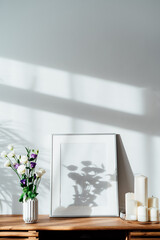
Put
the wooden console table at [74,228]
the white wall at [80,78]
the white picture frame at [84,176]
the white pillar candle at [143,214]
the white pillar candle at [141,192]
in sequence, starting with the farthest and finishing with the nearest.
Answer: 1. the white wall at [80,78]
2. the white picture frame at [84,176]
3. the white pillar candle at [141,192]
4. the white pillar candle at [143,214]
5. the wooden console table at [74,228]

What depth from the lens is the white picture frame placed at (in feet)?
6.68

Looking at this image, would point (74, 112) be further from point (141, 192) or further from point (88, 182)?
point (141, 192)

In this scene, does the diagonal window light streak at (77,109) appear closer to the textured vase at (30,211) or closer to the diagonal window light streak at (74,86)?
the diagonal window light streak at (74,86)

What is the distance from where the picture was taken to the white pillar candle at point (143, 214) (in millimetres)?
1800

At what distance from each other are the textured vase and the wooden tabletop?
0.04m

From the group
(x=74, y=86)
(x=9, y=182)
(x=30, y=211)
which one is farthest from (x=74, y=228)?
(x=74, y=86)

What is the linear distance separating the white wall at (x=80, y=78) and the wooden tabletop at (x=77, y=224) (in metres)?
0.24

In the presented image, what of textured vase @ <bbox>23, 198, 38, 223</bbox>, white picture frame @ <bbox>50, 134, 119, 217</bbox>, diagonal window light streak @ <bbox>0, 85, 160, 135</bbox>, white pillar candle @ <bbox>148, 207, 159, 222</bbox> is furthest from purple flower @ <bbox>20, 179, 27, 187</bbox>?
white pillar candle @ <bbox>148, 207, 159, 222</bbox>

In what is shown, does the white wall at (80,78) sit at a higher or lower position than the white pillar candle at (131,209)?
higher

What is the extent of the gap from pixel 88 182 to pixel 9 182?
2.18 ft

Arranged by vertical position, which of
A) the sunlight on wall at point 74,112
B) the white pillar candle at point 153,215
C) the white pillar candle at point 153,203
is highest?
the sunlight on wall at point 74,112

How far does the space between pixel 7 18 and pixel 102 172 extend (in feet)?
5.26

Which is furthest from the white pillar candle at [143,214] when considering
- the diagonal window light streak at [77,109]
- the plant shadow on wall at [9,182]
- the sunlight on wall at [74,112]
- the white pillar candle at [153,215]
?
the plant shadow on wall at [9,182]

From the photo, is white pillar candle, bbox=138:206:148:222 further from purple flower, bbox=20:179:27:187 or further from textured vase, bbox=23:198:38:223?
purple flower, bbox=20:179:27:187
